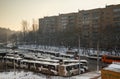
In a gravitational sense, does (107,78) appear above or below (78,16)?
below

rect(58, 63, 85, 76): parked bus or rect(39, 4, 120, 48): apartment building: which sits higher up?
rect(39, 4, 120, 48): apartment building

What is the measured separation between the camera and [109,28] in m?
62.5

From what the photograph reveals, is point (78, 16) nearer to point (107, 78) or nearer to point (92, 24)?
point (92, 24)

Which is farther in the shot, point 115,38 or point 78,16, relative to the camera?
point 78,16

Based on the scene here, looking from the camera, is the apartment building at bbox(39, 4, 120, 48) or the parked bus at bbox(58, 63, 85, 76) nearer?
the parked bus at bbox(58, 63, 85, 76)

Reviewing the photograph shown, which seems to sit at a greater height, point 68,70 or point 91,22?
point 91,22

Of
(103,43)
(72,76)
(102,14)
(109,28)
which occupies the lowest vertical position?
(72,76)

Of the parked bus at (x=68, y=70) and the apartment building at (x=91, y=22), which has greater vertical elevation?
the apartment building at (x=91, y=22)

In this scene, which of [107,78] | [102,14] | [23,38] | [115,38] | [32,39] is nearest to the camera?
[107,78]

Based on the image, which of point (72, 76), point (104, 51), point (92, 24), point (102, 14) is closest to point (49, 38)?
point (92, 24)

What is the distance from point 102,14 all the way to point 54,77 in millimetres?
48734

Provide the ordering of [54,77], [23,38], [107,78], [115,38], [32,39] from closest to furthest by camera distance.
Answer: [107,78], [54,77], [115,38], [32,39], [23,38]

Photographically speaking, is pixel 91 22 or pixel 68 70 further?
pixel 91 22

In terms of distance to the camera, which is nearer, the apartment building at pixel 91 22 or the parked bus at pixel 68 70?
the parked bus at pixel 68 70
